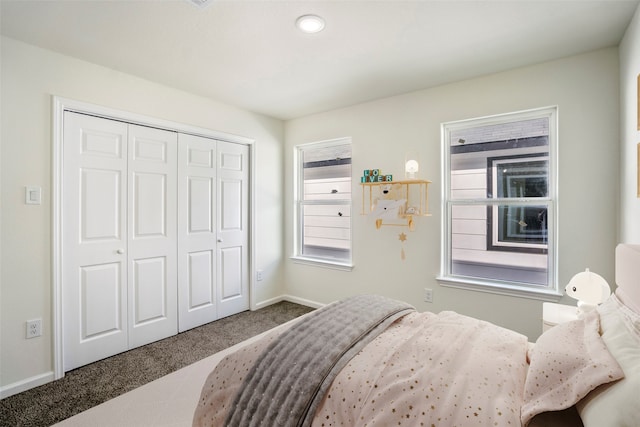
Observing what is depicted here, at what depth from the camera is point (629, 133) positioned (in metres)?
1.97

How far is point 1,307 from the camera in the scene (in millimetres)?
2119

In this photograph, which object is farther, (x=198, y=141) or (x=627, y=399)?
(x=198, y=141)

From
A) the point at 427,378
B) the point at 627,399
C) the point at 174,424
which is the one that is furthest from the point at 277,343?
the point at 627,399

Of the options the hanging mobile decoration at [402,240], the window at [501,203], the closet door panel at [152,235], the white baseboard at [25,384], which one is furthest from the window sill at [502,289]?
the white baseboard at [25,384]

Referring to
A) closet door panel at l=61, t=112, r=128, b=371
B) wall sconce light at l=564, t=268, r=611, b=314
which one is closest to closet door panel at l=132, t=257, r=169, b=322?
closet door panel at l=61, t=112, r=128, b=371

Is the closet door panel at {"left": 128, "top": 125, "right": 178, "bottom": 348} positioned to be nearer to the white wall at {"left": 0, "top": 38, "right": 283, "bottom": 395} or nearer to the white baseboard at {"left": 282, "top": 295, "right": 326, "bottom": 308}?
the white wall at {"left": 0, "top": 38, "right": 283, "bottom": 395}

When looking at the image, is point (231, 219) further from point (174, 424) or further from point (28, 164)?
point (174, 424)

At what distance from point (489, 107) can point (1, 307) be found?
403 centimetres

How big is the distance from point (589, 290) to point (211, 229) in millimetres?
3247

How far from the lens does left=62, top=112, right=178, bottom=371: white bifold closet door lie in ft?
8.08

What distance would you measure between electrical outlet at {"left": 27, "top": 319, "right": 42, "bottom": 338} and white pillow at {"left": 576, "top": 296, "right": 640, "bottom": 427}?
311cm

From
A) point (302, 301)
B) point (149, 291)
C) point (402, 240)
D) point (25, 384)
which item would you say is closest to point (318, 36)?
point (402, 240)

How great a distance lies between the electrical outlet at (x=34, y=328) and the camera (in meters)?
2.22

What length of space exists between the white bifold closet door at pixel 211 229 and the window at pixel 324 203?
75 cm
